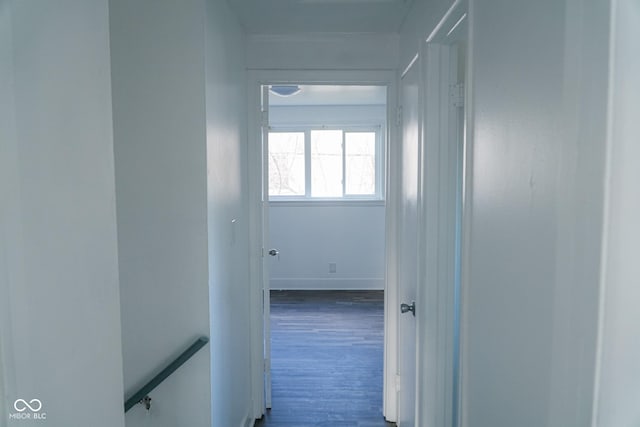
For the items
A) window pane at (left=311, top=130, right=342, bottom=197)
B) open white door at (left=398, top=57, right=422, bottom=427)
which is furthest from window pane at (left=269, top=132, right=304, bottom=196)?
open white door at (left=398, top=57, right=422, bottom=427)

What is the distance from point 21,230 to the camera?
0.62m

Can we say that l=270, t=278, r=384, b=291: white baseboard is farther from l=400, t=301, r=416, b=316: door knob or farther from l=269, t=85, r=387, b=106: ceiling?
l=400, t=301, r=416, b=316: door knob

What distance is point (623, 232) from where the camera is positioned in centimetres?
60

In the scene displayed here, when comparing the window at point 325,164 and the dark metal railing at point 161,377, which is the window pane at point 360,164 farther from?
the dark metal railing at point 161,377

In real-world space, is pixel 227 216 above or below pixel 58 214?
below

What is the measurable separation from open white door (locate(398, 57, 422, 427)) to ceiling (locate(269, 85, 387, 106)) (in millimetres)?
2231

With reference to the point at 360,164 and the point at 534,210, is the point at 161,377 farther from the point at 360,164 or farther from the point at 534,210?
the point at 360,164

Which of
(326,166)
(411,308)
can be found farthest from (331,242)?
(411,308)

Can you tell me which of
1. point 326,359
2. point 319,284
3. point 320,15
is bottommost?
point 326,359

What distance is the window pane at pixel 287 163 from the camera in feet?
20.4

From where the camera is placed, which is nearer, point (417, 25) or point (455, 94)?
point (455, 94)

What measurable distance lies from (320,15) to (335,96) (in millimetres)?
2883

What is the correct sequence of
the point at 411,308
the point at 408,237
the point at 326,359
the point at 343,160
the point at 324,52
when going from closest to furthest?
the point at 411,308
the point at 408,237
the point at 324,52
the point at 326,359
the point at 343,160

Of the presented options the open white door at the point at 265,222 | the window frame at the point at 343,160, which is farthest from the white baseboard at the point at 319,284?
the open white door at the point at 265,222
